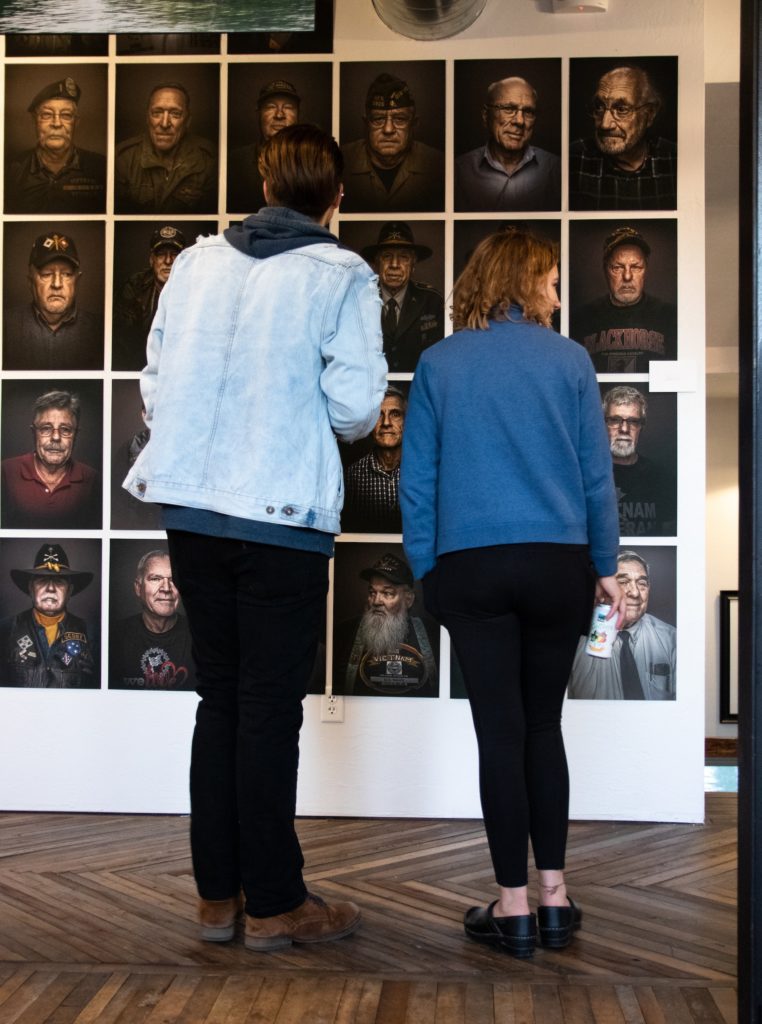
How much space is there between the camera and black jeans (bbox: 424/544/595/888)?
6.99 feet

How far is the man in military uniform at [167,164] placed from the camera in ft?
11.1

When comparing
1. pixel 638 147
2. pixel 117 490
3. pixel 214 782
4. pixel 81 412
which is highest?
pixel 638 147

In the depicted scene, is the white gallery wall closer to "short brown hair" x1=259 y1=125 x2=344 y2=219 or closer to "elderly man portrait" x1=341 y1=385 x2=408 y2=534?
"elderly man portrait" x1=341 y1=385 x2=408 y2=534

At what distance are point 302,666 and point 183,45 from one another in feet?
6.93

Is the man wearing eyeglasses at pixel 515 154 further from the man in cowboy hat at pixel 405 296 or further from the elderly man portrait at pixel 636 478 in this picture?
the elderly man portrait at pixel 636 478

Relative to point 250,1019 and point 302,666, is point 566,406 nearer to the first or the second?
point 302,666

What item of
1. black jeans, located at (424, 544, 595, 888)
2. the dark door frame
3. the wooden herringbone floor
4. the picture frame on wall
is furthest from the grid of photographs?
the picture frame on wall

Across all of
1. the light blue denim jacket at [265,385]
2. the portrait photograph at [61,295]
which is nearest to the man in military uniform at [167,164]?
the portrait photograph at [61,295]

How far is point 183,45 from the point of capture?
3.37 meters

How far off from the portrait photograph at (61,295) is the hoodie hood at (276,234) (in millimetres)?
1313

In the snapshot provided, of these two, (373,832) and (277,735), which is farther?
(373,832)

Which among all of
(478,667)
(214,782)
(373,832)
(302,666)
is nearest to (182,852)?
(373,832)

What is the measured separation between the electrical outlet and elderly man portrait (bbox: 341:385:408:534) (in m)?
0.51

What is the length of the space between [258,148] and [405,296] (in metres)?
0.62
